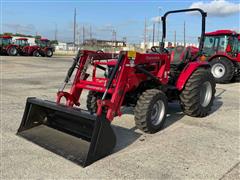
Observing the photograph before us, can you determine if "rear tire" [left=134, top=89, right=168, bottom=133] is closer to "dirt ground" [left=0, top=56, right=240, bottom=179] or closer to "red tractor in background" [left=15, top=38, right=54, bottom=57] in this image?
"dirt ground" [left=0, top=56, right=240, bottom=179]

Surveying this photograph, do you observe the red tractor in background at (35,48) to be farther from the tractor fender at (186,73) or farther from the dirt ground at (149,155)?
the tractor fender at (186,73)

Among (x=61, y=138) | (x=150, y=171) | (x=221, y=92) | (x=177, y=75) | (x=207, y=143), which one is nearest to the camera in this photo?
(x=150, y=171)

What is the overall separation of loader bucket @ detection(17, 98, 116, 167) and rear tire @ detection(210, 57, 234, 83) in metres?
9.90

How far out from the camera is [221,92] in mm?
10172

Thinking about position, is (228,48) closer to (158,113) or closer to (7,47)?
(158,113)

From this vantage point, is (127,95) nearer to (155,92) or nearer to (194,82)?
(155,92)

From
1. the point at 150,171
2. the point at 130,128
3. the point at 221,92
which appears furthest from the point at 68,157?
the point at 221,92

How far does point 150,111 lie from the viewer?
15.5ft

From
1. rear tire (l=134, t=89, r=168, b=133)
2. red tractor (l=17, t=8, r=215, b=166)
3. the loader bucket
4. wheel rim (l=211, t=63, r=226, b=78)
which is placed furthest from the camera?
wheel rim (l=211, t=63, r=226, b=78)

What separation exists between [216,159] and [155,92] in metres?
1.47

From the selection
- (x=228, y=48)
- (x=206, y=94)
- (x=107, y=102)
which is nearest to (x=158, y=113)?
(x=107, y=102)

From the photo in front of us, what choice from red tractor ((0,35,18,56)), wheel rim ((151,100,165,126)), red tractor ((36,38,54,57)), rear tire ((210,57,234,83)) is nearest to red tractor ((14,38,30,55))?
red tractor ((0,35,18,56))

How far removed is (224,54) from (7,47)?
2379 centimetres

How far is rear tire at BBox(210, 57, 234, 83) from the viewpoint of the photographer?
12.7 m
